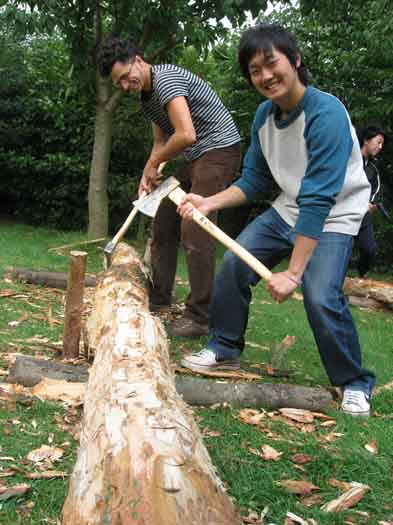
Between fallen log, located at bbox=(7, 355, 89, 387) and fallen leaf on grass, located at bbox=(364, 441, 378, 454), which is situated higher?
fallen log, located at bbox=(7, 355, 89, 387)

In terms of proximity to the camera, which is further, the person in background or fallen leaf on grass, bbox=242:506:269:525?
the person in background

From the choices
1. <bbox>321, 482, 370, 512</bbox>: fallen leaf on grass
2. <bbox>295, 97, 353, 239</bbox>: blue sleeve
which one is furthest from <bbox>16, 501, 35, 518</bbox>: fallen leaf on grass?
<bbox>295, 97, 353, 239</bbox>: blue sleeve

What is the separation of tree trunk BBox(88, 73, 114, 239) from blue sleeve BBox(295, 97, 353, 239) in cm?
624

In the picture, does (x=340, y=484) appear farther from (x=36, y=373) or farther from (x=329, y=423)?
(x=36, y=373)

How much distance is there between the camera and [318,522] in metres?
2.10

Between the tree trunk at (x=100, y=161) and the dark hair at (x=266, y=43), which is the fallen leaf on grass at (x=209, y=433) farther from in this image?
the tree trunk at (x=100, y=161)

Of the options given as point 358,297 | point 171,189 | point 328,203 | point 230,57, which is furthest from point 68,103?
point 328,203

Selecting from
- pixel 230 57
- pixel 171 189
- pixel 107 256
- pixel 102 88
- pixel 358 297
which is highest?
pixel 230 57

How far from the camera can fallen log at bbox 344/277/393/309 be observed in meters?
7.38

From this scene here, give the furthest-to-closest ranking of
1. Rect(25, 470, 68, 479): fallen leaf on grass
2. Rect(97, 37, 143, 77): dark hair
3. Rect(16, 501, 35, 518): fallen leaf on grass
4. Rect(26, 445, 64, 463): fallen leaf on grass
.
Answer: Rect(97, 37, 143, 77): dark hair → Rect(26, 445, 64, 463): fallen leaf on grass → Rect(25, 470, 68, 479): fallen leaf on grass → Rect(16, 501, 35, 518): fallen leaf on grass

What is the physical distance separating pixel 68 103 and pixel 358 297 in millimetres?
6933

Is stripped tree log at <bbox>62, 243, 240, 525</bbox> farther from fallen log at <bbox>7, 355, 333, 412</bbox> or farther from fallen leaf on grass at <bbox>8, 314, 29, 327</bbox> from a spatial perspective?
fallen leaf on grass at <bbox>8, 314, 29, 327</bbox>

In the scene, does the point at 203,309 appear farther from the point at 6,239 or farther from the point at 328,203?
the point at 6,239

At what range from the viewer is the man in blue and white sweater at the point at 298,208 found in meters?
2.90
